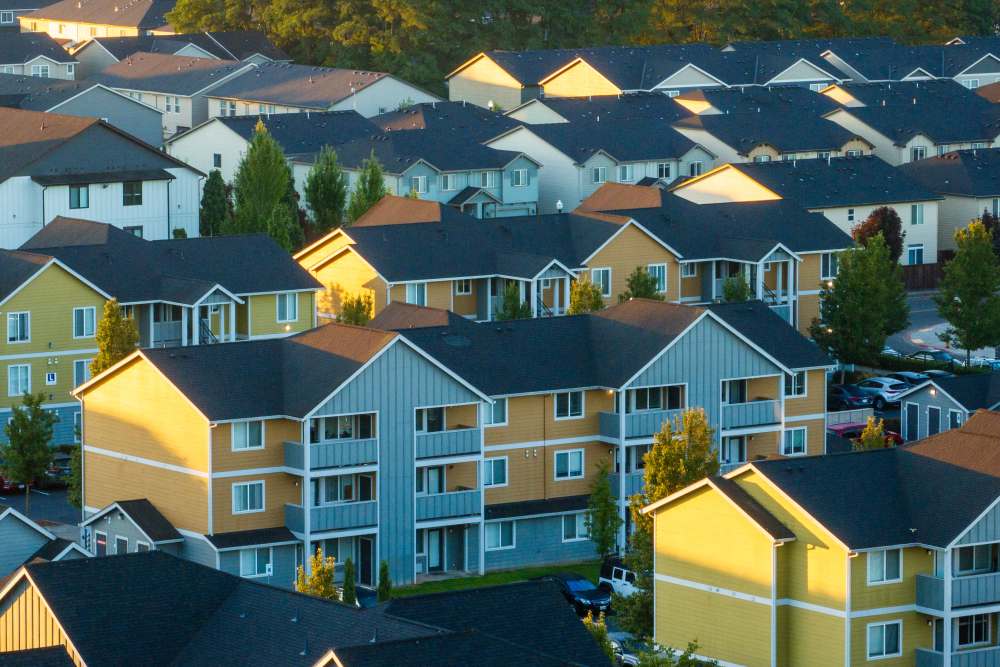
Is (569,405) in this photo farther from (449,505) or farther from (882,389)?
(882,389)

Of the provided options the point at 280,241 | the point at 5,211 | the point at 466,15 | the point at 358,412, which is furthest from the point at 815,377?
the point at 466,15

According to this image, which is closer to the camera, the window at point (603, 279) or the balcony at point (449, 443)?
the balcony at point (449, 443)

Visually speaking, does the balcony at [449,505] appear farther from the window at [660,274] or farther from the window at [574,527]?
the window at [660,274]

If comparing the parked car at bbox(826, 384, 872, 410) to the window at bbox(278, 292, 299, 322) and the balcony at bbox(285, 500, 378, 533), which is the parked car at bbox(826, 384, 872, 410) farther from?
the balcony at bbox(285, 500, 378, 533)

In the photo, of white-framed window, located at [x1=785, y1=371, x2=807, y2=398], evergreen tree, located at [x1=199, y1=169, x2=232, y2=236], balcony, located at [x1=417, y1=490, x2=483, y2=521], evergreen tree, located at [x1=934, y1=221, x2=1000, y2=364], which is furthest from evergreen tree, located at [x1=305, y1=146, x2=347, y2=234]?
balcony, located at [x1=417, y1=490, x2=483, y2=521]

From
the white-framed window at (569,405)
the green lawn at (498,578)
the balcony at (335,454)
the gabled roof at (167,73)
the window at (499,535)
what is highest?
the gabled roof at (167,73)

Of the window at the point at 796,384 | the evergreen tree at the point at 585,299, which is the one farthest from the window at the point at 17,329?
the window at the point at 796,384
